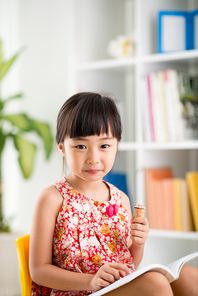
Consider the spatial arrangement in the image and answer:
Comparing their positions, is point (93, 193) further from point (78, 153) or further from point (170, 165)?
point (170, 165)

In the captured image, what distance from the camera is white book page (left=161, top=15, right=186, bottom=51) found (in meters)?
1.78

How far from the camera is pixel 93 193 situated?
3.40 ft

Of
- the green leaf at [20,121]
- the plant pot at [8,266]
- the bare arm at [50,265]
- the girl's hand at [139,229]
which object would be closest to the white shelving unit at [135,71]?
the green leaf at [20,121]

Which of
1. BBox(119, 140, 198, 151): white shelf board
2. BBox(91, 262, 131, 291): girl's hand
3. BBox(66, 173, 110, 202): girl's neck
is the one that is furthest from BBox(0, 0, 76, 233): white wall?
BBox(91, 262, 131, 291): girl's hand

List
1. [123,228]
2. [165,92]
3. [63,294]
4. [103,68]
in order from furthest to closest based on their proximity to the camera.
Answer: [103,68] < [165,92] < [123,228] < [63,294]

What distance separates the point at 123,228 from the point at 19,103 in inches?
63.6

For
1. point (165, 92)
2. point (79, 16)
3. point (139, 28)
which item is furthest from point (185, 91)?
point (79, 16)

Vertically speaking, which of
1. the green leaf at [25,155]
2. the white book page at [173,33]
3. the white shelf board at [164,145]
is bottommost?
the green leaf at [25,155]

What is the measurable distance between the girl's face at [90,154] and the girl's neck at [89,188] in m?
0.07

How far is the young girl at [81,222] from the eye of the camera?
0.89 meters

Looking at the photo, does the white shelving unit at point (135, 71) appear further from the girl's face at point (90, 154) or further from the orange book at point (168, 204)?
the girl's face at point (90, 154)

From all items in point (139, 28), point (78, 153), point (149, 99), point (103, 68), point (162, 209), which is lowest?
point (162, 209)

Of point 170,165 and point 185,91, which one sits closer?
point 185,91

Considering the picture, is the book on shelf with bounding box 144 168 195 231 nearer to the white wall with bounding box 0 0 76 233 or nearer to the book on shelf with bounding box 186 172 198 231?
the book on shelf with bounding box 186 172 198 231
